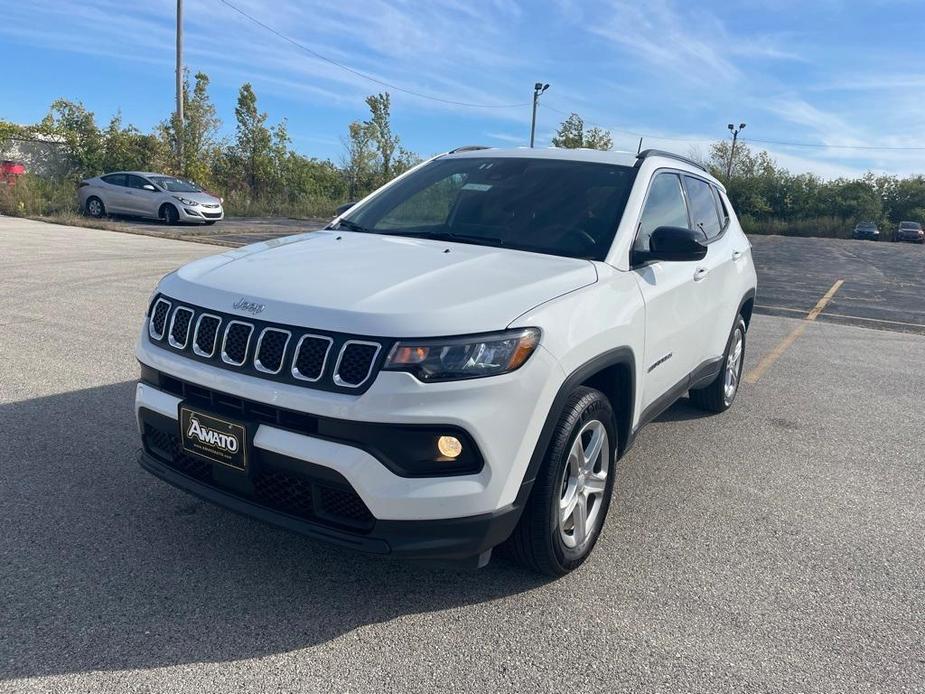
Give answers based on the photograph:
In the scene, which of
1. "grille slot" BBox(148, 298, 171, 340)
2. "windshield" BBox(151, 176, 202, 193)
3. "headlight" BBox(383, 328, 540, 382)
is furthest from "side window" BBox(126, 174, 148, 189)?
"headlight" BBox(383, 328, 540, 382)

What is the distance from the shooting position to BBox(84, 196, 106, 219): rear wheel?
70.0ft

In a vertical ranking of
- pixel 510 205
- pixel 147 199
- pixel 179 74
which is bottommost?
pixel 147 199

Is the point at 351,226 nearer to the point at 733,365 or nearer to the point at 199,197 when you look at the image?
the point at 733,365

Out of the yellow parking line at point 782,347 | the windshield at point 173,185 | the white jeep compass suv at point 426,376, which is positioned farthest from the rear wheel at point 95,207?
the white jeep compass suv at point 426,376

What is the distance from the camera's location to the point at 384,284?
114 inches

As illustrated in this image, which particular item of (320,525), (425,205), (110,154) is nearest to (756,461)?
(425,205)

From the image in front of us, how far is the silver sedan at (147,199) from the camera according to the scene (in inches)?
816

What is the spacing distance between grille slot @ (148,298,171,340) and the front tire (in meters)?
1.64

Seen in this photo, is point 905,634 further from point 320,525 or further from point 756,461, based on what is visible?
point 320,525

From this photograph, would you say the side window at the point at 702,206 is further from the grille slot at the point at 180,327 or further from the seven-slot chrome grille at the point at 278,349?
the grille slot at the point at 180,327

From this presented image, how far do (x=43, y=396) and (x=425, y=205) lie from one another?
9.57 ft

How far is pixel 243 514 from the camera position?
2.80m

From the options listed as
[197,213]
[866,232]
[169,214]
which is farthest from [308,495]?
[866,232]

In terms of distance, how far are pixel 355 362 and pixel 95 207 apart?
21.6 meters
